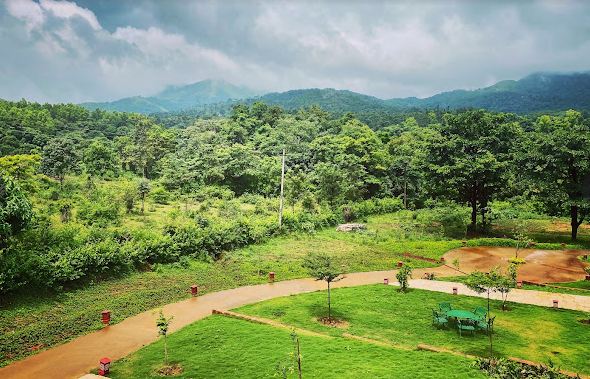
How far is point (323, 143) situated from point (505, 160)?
25.4 meters

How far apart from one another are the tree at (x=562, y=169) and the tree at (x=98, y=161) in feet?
143

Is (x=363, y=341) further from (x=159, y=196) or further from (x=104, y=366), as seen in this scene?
(x=159, y=196)

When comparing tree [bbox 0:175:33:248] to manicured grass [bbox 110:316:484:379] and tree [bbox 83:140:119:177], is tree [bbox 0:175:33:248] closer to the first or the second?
manicured grass [bbox 110:316:484:379]

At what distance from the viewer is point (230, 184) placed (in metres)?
49.2

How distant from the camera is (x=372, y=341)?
1352cm

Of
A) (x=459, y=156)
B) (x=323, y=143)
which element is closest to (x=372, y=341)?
(x=459, y=156)

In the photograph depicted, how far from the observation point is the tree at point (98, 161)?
50.2 meters

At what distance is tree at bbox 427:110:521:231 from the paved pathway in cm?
1195

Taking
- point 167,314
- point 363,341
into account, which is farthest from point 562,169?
point 167,314

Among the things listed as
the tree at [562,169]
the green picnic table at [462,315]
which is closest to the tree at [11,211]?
the green picnic table at [462,315]

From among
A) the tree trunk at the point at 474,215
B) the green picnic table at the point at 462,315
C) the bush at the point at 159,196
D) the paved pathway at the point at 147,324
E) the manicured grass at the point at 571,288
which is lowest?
the paved pathway at the point at 147,324

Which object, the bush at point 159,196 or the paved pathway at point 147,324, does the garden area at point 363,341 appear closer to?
the paved pathway at point 147,324

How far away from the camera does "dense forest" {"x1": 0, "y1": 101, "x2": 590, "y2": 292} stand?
19750 millimetres

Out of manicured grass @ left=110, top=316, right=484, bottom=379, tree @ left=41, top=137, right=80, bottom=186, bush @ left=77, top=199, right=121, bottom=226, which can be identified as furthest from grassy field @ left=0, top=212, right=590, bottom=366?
tree @ left=41, top=137, right=80, bottom=186
